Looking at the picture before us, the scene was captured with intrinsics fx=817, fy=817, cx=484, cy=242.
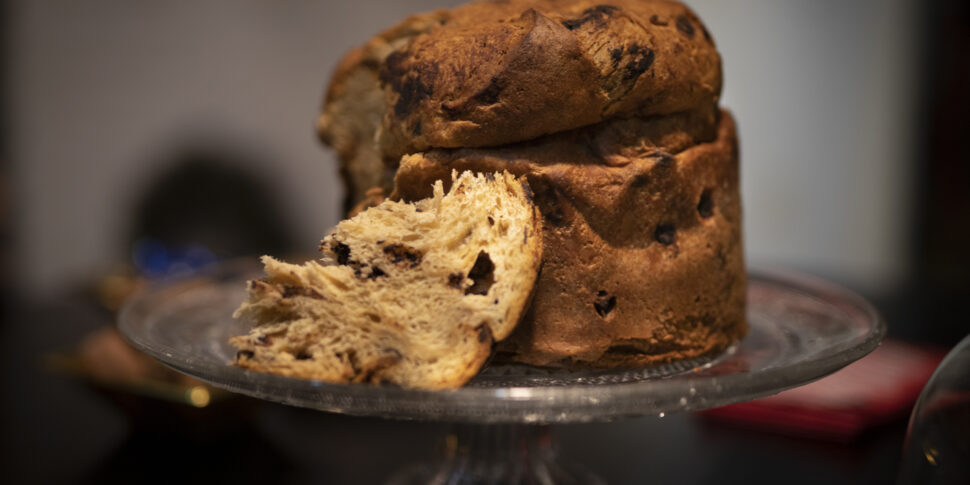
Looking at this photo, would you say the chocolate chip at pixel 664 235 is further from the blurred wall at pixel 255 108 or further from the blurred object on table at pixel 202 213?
the blurred object on table at pixel 202 213

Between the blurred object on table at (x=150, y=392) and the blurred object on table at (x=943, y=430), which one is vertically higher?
the blurred object on table at (x=943, y=430)

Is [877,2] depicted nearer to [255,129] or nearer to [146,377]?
[255,129]

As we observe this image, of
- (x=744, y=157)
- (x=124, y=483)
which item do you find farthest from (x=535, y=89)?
(x=744, y=157)

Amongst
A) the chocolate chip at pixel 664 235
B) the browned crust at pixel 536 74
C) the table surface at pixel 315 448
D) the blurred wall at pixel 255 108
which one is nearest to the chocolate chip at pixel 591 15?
the browned crust at pixel 536 74

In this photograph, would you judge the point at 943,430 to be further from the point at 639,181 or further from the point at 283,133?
the point at 283,133

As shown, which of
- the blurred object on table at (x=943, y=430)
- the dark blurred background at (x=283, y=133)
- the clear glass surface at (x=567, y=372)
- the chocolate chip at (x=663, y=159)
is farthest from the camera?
the dark blurred background at (x=283, y=133)

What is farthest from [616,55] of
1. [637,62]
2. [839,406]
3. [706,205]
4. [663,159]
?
[839,406]

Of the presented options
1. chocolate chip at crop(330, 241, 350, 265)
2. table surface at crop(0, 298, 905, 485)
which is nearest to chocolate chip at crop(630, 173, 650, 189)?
chocolate chip at crop(330, 241, 350, 265)
